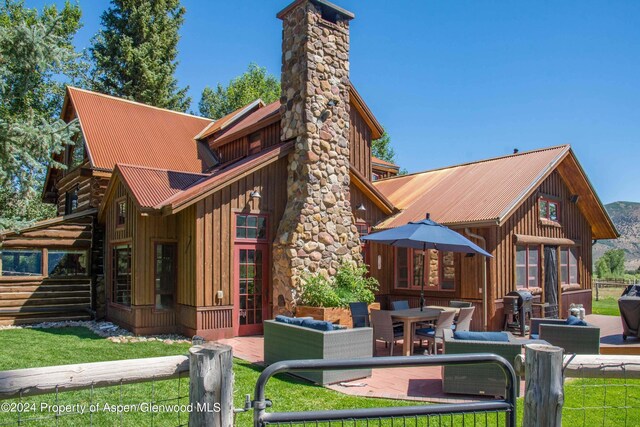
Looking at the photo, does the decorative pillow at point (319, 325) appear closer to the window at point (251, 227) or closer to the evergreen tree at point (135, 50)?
the window at point (251, 227)

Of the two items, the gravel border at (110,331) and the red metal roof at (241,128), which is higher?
the red metal roof at (241,128)

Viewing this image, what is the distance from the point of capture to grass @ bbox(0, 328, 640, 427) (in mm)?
5066

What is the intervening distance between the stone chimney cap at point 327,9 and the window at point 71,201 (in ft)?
32.3

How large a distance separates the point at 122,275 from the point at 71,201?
7077 mm

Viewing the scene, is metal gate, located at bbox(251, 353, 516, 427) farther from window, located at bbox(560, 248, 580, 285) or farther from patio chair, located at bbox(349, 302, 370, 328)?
window, located at bbox(560, 248, 580, 285)

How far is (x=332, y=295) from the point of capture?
416 inches

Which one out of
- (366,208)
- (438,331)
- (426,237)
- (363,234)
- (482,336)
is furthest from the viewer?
(366,208)

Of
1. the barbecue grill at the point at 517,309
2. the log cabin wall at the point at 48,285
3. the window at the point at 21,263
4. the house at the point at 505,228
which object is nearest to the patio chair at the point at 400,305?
the house at the point at 505,228

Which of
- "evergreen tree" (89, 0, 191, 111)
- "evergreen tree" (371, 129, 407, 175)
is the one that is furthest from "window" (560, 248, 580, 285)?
"evergreen tree" (89, 0, 191, 111)

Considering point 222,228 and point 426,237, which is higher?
point 222,228

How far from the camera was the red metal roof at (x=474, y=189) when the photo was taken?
40.4 ft

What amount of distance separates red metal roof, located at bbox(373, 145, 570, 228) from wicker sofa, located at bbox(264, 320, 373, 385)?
20.0 feet

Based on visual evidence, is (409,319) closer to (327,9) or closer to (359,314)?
(359,314)

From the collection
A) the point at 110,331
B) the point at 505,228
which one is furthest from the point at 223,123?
the point at 505,228
